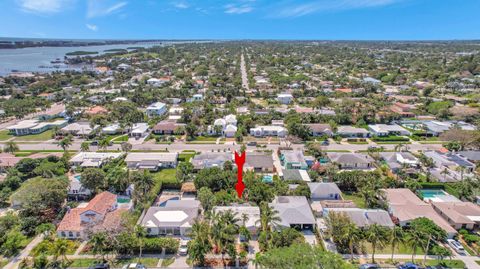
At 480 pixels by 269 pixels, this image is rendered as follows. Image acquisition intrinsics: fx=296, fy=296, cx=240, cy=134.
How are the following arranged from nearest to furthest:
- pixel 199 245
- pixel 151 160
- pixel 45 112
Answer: pixel 199 245, pixel 151 160, pixel 45 112

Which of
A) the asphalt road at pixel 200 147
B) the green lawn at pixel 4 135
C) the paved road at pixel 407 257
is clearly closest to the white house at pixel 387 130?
the asphalt road at pixel 200 147

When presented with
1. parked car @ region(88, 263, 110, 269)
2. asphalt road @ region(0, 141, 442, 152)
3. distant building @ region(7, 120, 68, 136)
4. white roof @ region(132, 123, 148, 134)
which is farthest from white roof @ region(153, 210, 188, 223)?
distant building @ region(7, 120, 68, 136)

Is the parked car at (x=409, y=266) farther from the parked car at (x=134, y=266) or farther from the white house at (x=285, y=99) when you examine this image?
Result: the white house at (x=285, y=99)

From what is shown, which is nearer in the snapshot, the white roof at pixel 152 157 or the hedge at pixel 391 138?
the white roof at pixel 152 157

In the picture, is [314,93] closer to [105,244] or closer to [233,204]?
[233,204]

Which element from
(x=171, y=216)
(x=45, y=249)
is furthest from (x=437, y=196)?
(x=45, y=249)

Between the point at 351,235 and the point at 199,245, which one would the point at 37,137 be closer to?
the point at 199,245
